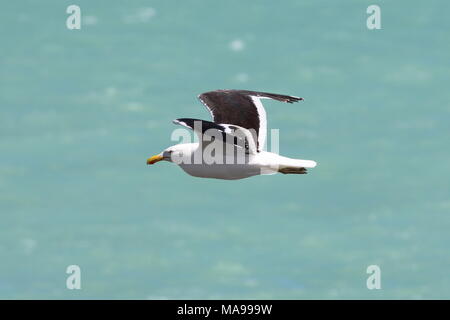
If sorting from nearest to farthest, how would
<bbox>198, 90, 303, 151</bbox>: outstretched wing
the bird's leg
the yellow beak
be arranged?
the bird's leg, the yellow beak, <bbox>198, 90, 303, 151</bbox>: outstretched wing

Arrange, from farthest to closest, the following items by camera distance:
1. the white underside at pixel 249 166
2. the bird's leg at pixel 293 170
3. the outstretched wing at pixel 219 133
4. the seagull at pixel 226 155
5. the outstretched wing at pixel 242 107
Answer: the outstretched wing at pixel 242 107, the bird's leg at pixel 293 170, the white underside at pixel 249 166, the seagull at pixel 226 155, the outstretched wing at pixel 219 133

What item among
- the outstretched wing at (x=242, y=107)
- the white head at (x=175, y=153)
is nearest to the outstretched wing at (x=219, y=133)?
the white head at (x=175, y=153)

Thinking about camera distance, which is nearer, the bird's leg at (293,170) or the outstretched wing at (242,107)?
the bird's leg at (293,170)

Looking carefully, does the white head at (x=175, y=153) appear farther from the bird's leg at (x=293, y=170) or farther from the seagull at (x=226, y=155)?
the bird's leg at (x=293, y=170)

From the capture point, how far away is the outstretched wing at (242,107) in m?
23.3

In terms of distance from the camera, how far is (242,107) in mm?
23828

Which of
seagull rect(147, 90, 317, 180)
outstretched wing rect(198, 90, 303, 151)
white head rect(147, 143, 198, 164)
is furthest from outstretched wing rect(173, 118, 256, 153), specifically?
outstretched wing rect(198, 90, 303, 151)

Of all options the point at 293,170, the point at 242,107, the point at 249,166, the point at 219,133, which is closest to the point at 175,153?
the point at 249,166

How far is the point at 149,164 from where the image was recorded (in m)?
22.5

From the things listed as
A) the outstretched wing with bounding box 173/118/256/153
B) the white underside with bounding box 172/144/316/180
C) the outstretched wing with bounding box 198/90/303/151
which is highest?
the outstretched wing with bounding box 198/90/303/151

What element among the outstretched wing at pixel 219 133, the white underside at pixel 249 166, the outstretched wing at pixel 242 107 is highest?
the outstretched wing at pixel 242 107

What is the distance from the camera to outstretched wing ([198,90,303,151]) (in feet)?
76.4

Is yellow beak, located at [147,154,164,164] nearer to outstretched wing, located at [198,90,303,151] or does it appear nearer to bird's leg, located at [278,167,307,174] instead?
outstretched wing, located at [198,90,303,151]
